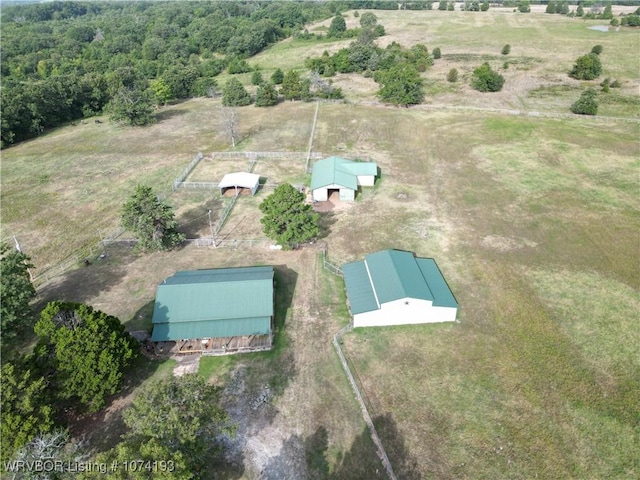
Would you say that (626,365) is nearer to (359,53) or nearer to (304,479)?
(304,479)

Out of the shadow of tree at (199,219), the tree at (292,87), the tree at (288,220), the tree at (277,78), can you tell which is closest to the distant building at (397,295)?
the tree at (288,220)

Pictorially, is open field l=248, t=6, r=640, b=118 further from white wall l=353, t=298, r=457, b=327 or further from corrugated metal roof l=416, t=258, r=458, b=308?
white wall l=353, t=298, r=457, b=327

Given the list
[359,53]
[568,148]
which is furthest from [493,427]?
[359,53]

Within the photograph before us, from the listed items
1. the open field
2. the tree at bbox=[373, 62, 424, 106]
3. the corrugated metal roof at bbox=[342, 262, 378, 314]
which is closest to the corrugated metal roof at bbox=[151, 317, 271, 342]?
the corrugated metal roof at bbox=[342, 262, 378, 314]

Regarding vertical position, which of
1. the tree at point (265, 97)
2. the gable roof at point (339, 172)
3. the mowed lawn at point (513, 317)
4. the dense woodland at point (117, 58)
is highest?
the dense woodland at point (117, 58)

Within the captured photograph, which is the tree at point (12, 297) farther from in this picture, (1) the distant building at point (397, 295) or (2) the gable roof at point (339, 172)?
(2) the gable roof at point (339, 172)

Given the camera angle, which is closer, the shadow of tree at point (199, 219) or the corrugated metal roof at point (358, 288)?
the corrugated metal roof at point (358, 288)
